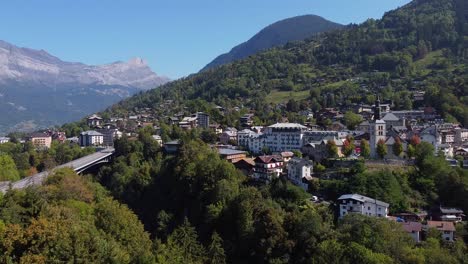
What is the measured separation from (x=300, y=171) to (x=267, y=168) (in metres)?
3.09

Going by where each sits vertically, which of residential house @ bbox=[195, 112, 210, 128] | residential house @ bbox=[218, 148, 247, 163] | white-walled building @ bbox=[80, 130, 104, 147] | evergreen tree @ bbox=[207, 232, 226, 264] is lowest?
evergreen tree @ bbox=[207, 232, 226, 264]

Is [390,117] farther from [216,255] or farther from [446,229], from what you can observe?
[216,255]

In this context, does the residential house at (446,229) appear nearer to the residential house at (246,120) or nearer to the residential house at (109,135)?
the residential house at (246,120)

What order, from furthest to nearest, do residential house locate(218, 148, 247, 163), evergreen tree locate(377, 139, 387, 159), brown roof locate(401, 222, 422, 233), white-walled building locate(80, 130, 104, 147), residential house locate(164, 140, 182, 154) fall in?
white-walled building locate(80, 130, 104, 147)
residential house locate(164, 140, 182, 154)
residential house locate(218, 148, 247, 163)
evergreen tree locate(377, 139, 387, 159)
brown roof locate(401, 222, 422, 233)

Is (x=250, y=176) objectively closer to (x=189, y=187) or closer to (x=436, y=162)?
(x=189, y=187)

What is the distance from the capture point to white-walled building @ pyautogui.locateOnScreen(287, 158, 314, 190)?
34.4m

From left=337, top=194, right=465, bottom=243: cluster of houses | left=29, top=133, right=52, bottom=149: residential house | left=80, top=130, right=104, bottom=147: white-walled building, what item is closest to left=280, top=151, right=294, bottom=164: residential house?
left=337, top=194, right=465, bottom=243: cluster of houses

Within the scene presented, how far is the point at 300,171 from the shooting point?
34562 millimetres

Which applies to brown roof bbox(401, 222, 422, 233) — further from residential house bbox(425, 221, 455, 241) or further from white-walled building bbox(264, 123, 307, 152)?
white-walled building bbox(264, 123, 307, 152)

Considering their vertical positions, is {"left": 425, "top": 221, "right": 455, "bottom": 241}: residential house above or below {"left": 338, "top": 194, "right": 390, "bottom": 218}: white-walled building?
below

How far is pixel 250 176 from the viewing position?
37.8 meters

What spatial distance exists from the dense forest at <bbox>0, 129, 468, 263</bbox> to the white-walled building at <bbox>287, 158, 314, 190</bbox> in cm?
151

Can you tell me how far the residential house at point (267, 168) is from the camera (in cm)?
3656

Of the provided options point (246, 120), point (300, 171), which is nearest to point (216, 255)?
point (300, 171)
